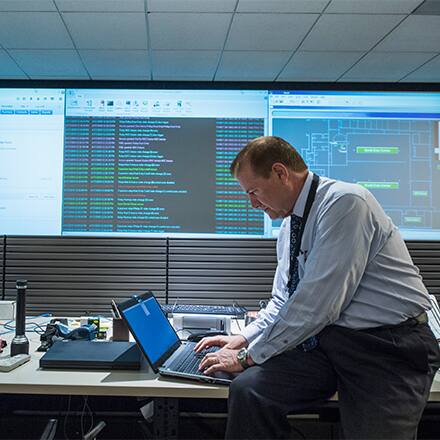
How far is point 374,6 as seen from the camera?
1.80 m

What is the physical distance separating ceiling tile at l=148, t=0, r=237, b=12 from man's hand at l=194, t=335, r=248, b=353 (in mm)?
1552

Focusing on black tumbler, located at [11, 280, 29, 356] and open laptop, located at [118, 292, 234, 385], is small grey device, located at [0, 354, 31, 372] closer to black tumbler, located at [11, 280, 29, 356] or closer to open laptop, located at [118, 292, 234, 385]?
black tumbler, located at [11, 280, 29, 356]

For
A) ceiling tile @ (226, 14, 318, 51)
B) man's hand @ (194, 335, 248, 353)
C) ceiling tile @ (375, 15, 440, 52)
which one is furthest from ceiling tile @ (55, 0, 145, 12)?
man's hand @ (194, 335, 248, 353)

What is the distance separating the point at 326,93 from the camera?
2.48 m

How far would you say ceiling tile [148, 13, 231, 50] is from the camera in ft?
6.15

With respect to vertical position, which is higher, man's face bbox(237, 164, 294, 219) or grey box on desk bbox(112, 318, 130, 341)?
man's face bbox(237, 164, 294, 219)

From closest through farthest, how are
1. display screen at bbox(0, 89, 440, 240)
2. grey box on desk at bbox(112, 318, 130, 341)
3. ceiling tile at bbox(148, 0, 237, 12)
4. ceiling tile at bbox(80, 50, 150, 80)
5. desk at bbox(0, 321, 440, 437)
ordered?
1. desk at bbox(0, 321, 440, 437)
2. grey box on desk at bbox(112, 318, 130, 341)
3. ceiling tile at bbox(148, 0, 237, 12)
4. ceiling tile at bbox(80, 50, 150, 80)
5. display screen at bbox(0, 89, 440, 240)

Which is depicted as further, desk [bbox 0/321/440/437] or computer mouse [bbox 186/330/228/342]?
computer mouse [bbox 186/330/228/342]

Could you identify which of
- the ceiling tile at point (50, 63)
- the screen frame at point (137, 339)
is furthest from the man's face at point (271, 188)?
the ceiling tile at point (50, 63)

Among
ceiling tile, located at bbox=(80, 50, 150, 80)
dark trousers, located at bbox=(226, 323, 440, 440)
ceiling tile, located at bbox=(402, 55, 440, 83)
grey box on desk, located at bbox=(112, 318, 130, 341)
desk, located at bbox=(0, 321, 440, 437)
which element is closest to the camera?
dark trousers, located at bbox=(226, 323, 440, 440)

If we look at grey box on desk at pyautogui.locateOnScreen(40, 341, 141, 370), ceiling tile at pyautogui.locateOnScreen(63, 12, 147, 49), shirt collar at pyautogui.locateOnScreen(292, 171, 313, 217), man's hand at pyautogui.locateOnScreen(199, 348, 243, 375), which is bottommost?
grey box on desk at pyautogui.locateOnScreen(40, 341, 141, 370)

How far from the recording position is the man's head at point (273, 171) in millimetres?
1254

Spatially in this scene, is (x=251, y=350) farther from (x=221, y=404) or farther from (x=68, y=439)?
(x=68, y=439)

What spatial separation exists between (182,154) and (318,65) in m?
1.05
